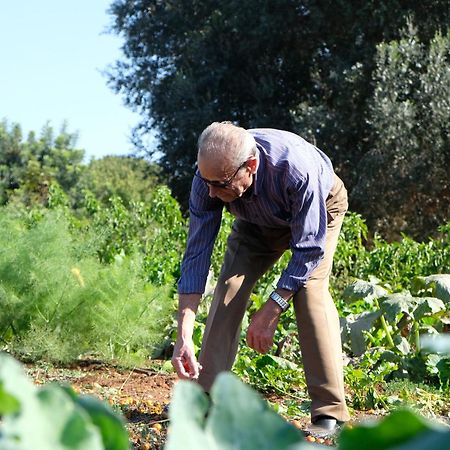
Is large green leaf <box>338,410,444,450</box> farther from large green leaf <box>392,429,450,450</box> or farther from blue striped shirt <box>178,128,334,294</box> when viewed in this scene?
blue striped shirt <box>178,128,334,294</box>

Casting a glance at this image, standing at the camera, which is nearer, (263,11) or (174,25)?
(263,11)

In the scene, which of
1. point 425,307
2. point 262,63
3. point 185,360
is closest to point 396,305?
point 425,307

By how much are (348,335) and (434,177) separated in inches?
346

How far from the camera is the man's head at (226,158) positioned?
3584mm

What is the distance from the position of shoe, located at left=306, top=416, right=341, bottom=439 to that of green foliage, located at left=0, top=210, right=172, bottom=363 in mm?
1745

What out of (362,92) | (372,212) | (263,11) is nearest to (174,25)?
(263,11)

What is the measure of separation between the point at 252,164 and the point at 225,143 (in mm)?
212

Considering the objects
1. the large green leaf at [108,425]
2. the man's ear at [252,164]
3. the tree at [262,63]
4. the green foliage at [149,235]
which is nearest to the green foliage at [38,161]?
the tree at [262,63]

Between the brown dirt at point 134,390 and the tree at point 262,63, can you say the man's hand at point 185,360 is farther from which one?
the tree at point 262,63

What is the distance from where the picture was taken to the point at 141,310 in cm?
582

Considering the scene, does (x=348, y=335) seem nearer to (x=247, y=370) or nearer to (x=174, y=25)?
(x=247, y=370)

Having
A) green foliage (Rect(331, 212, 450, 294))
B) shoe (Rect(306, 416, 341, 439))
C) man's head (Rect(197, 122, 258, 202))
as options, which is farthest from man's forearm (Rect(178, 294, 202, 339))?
green foliage (Rect(331, 212, 450, 294))

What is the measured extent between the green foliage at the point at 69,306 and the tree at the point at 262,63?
875cm

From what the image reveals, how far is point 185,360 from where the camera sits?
3961 mm
